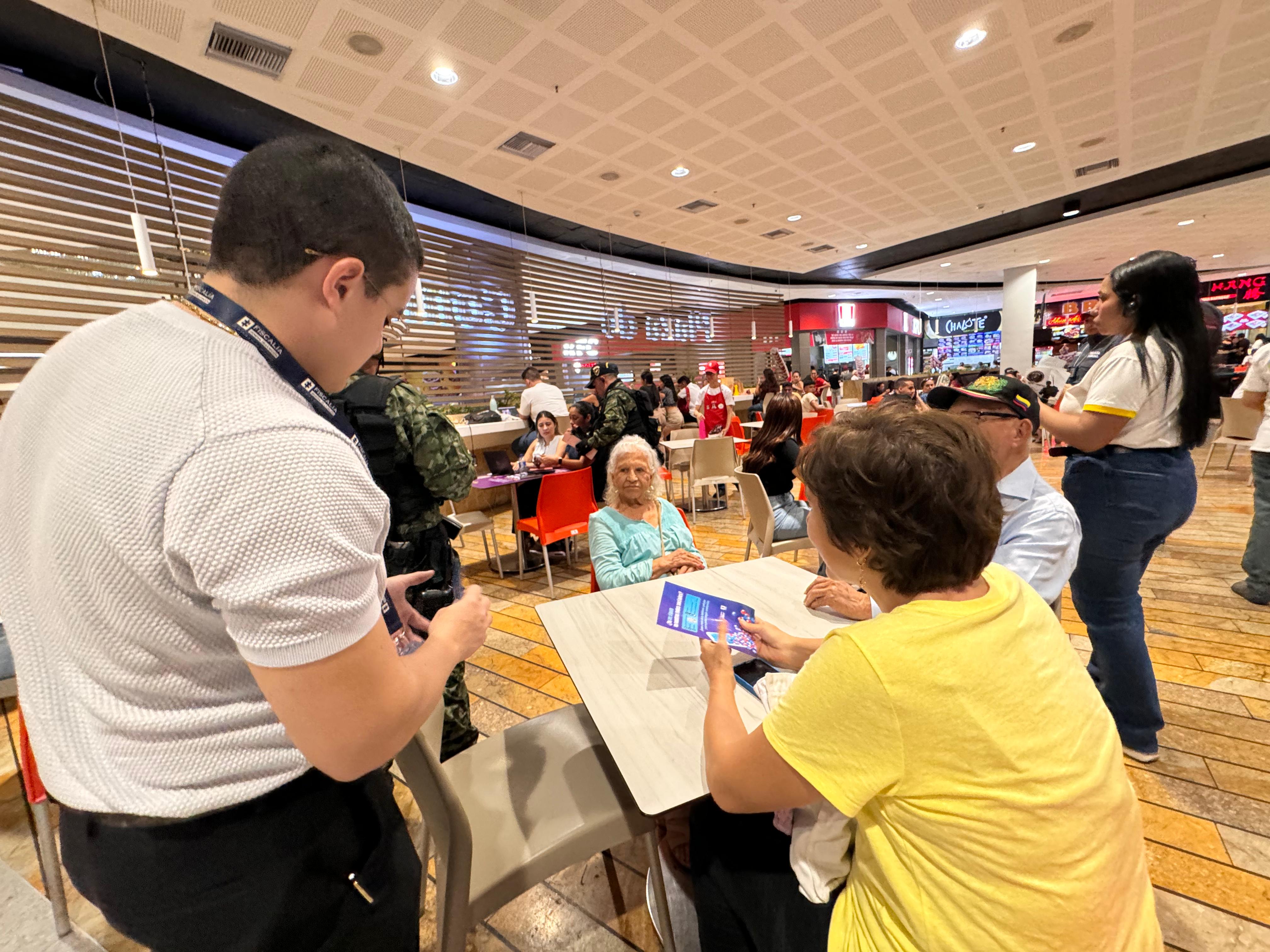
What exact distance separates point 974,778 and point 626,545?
1.59 meters

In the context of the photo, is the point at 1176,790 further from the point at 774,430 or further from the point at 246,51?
the point at 246,51

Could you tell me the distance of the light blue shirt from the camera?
51.9 inches

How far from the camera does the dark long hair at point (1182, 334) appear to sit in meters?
1.68

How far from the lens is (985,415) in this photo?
1.42m

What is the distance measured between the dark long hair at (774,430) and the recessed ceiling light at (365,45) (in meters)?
3.41

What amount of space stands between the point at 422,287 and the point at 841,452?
21.5 feet

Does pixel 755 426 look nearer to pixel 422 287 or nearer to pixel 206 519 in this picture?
pixel 422 287

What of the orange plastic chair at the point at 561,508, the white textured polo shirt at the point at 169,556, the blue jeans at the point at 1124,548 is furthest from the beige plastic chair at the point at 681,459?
the white textured polo shirt at the point at 169,556

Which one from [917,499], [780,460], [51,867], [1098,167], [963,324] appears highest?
[1098,167]

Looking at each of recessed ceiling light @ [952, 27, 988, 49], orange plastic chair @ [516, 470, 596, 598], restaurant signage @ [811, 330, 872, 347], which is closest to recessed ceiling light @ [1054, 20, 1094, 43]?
recessed ceiling light @ [952, 27, 988, 49]


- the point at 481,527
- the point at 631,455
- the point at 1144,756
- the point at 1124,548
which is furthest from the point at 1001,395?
the point at 481,527

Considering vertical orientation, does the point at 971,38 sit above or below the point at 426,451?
above

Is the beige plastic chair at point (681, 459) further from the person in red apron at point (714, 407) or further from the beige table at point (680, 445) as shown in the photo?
the person in red apron at point (714, 407)

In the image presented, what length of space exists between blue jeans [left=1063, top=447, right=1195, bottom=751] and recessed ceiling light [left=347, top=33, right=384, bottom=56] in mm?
4463
